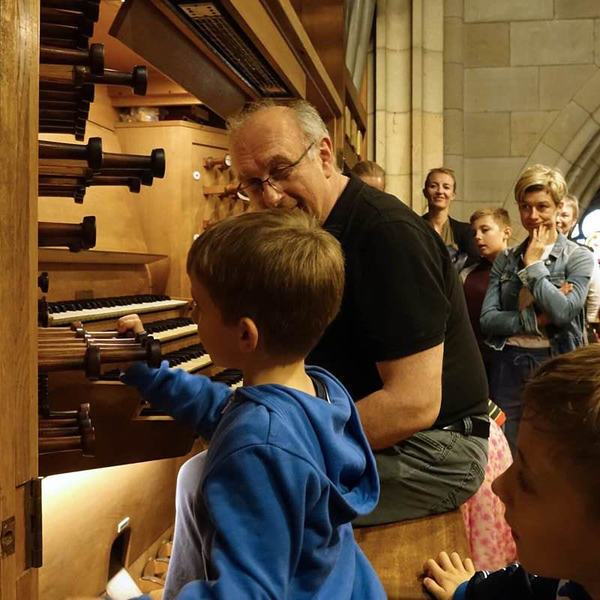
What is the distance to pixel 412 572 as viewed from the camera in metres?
1.65

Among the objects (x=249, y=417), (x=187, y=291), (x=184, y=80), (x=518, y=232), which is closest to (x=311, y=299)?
(x=249, y=417)

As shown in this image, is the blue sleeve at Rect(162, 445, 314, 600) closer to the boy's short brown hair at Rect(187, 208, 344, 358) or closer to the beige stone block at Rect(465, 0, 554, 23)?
the boy's short brown hair at Rect(187, 208, 344, 358)

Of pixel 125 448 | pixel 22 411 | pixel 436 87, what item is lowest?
pixel 125 448

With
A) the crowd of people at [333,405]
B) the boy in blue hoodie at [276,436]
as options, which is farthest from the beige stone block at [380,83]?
the boy in blue hoodie at [276,436]

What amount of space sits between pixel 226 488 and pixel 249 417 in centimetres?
10

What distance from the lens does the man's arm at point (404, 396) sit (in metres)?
1.68

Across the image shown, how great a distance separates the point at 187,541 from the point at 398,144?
20.7 feet

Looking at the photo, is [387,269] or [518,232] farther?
[518,232]

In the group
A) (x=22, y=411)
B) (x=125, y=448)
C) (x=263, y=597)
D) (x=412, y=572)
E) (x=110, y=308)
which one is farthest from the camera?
(x=110, y=308)

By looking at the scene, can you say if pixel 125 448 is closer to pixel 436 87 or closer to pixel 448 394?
pixel 448 394

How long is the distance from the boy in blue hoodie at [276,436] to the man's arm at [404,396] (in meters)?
0.39

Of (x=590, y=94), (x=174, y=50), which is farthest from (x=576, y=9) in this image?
(x=174, y=50)

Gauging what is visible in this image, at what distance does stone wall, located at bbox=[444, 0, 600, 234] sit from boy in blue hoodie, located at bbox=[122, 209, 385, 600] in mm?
6465

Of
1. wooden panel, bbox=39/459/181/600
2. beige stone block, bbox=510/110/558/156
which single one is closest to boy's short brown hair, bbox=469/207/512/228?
wooden panel, bbox=39/459/181/600
